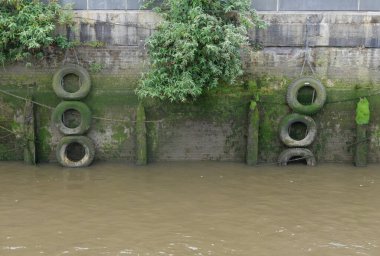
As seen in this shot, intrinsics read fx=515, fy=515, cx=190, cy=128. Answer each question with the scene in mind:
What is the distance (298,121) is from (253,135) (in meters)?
1.06

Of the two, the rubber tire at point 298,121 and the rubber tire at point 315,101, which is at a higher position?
the rubber tire at point 315,101

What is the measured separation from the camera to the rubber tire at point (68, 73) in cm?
1134

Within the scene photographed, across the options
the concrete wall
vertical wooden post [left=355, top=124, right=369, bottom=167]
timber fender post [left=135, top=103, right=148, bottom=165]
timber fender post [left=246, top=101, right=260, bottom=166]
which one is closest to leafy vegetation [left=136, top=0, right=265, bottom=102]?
timber fender post [left=135, top=103, right=148, bottom=165]

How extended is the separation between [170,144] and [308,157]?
3.09m

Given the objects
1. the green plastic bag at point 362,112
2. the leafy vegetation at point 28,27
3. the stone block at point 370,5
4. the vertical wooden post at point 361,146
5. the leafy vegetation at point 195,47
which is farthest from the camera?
the stone block at point 370,5

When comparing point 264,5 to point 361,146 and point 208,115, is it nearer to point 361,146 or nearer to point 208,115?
point 208,115

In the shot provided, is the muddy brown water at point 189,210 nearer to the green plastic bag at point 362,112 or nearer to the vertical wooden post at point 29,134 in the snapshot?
the vertical wooden post at point 29,134

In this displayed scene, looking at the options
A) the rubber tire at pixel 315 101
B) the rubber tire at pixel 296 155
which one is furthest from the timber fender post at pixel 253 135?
the rubber tire at pixel 315 101

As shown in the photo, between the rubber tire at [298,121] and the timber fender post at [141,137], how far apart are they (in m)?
3.06

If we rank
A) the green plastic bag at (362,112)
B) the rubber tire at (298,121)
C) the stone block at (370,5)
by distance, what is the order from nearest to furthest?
the green plastic bag at (362,112), the rubber tire at (298,121), the stone block at (370,5)

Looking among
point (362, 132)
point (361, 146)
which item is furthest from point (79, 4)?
point (361, 146)

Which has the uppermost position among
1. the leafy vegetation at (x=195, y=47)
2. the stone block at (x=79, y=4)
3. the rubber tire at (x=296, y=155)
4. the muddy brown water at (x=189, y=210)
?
the stone block at (x=79, y=4)

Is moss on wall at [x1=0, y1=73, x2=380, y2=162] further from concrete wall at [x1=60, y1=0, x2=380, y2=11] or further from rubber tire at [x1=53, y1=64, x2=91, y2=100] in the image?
concrete wall at [x1=60, y1=0, x2=380, y2=11]

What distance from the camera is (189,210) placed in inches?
353
